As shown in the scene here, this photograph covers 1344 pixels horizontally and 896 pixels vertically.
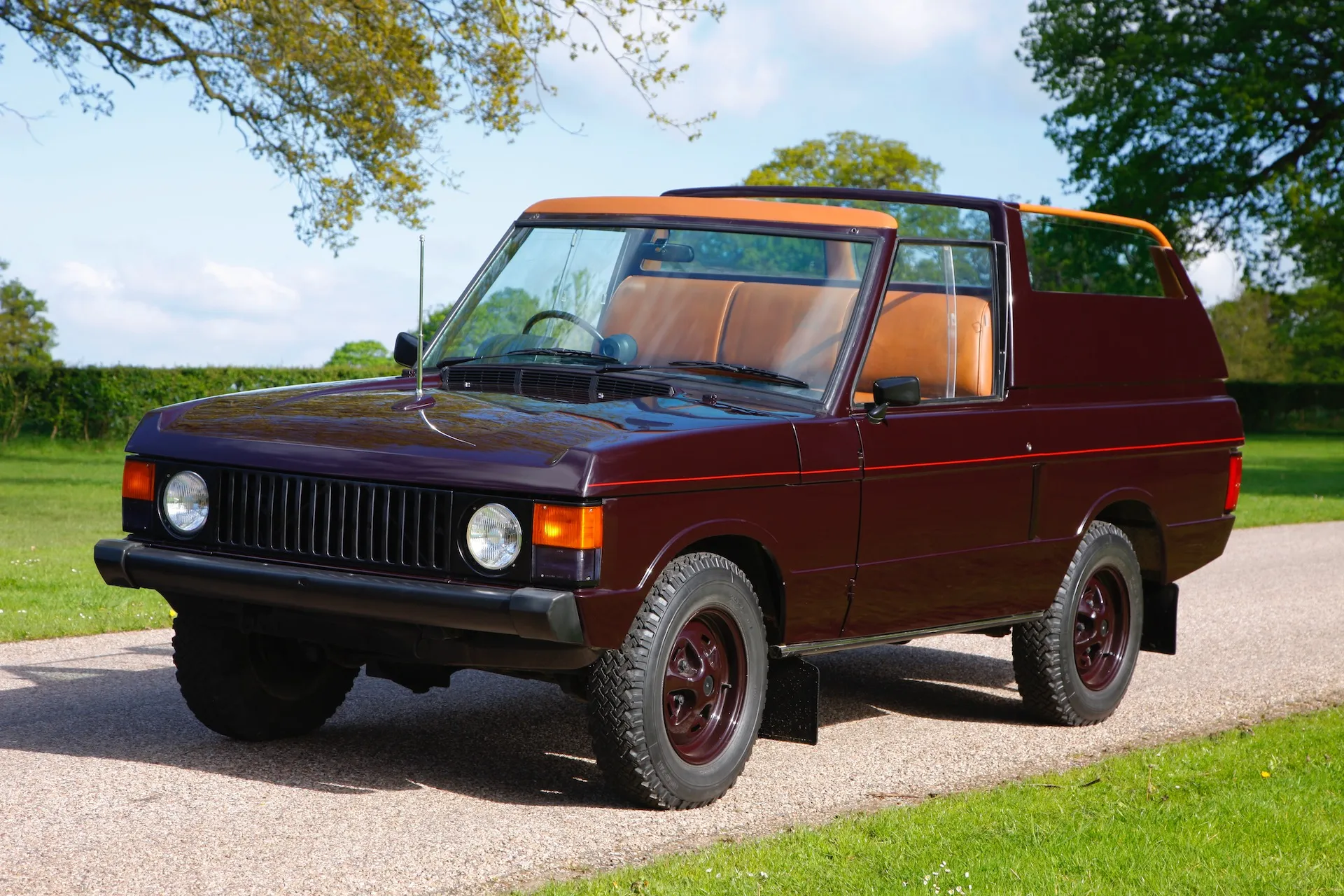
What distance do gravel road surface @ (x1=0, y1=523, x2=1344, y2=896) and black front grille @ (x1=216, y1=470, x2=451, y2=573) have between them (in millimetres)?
862

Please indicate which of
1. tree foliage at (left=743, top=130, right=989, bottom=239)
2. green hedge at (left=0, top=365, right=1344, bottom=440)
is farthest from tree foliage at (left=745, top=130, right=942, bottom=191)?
green hedge at (left=0, top=365, right=1344, bottom=440)

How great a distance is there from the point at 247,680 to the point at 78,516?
514 inches

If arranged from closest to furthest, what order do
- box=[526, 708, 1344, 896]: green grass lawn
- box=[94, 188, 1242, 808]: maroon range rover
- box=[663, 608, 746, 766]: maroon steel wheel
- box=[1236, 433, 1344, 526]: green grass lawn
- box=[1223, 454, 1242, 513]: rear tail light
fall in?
box=[526, 708, 1344, 896]: green grass lawn
box=[94, 188, 1242, 808]: maroon range rover
box=[663, 608, 746, 766]: maroon steel wheel
box=[1223, 454, 1242, 513]: rear tail light
box=[1236, 433, 1344, 526]: green grass lawn

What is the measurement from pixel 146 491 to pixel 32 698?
1.95 metres

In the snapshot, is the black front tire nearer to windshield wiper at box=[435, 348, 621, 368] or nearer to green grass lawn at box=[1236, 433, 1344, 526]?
windshield wiper at box=[435, 348, 621, 368]

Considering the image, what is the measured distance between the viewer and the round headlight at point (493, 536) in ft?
16.4

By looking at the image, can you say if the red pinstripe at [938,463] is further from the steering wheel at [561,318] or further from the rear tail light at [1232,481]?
the steering wheel at [561,318]

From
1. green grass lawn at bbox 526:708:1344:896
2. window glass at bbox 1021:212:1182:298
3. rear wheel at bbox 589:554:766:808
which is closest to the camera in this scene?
green grass lawn at bbox 526:708:1344:896

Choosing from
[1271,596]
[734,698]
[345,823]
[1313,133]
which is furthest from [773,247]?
[1313,133]

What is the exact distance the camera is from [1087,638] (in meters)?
7.52

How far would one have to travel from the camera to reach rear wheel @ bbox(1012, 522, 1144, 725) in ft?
23.5

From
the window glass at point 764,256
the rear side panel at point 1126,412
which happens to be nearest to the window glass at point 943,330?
the rear side panel at point 1126,412

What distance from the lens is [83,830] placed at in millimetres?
4996

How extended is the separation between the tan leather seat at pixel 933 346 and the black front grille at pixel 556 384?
1.27 meters
